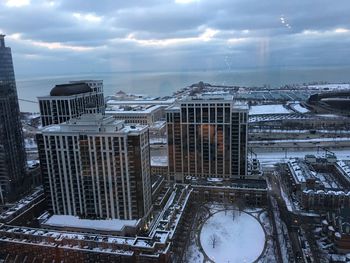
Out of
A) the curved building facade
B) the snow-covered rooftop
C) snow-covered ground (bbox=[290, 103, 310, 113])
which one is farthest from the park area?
the curved building facade

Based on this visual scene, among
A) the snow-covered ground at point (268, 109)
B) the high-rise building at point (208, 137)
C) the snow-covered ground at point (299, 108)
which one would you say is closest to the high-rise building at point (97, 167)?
the high-rise building at point (208, 137)

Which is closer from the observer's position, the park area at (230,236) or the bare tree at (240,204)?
the park area at (230,236)

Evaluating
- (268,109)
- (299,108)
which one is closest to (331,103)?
(299,108)

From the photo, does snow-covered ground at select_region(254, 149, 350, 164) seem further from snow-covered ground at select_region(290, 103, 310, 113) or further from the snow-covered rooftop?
snow-covered ground at select_region(290, 103, 310, 113)

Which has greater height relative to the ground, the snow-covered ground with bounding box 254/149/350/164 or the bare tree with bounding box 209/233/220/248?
the snow-covered ground with bounding box 254/149/350/164

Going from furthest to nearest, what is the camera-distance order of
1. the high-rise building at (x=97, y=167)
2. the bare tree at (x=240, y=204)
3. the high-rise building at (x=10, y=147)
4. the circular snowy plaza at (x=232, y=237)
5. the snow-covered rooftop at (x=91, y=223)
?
1. the high-rise building at (x=10, y=147)
2. the bare tree at (x=240, y=204)
3. the snow-covered rooftop at (x=91, y=223)
4. the high-rise building at (x=97, y=167)
5. the circular snowy plaza at (x=232, y=237)

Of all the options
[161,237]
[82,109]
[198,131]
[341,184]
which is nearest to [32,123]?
[82,109]

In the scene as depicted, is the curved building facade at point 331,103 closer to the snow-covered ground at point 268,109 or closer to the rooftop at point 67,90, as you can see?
the snow-covered ground at point 268,109

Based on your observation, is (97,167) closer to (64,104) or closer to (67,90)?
(64,104)
